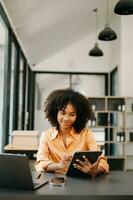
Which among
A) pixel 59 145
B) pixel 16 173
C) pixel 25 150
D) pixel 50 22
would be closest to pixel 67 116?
pixel 59 145

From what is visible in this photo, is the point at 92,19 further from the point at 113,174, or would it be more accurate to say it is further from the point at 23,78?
the point at 113,174

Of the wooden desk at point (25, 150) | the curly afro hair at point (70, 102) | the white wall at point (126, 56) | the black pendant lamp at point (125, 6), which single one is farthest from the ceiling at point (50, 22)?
the curly afro hair at point (70, 102)

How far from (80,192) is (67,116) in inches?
28.3

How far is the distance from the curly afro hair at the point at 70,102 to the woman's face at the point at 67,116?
0.07 ft

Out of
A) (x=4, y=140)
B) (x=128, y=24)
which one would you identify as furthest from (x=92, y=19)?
(x=4, y=140)

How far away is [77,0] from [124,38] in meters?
1.89

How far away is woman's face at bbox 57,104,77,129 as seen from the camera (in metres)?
2.01

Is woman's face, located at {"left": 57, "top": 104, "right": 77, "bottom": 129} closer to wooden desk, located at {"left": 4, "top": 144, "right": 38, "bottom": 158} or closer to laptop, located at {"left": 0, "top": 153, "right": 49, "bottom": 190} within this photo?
laptop, located at {"left": 0, "top": 153, "right": 49, "bottom": 190}

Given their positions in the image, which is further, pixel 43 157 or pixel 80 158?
pixel 43 157

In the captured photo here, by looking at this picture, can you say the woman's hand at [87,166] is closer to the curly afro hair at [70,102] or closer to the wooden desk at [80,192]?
the wooden desk at [80,192]

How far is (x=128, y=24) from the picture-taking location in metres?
7.38

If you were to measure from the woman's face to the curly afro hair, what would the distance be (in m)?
0.02

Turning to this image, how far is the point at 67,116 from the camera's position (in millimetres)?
2010

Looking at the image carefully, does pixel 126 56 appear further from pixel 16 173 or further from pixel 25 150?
pixel 16 173
